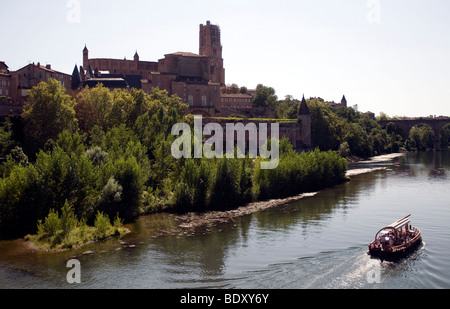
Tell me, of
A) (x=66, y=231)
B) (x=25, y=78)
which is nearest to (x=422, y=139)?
(x=25, y=78)

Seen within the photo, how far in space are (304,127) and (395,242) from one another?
44.7m

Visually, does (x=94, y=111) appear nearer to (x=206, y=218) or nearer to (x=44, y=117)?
(x=44, y=117)

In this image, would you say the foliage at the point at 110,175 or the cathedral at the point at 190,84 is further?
the cathedral at the point at 190,84

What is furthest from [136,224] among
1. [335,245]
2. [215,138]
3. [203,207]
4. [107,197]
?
[215,138]

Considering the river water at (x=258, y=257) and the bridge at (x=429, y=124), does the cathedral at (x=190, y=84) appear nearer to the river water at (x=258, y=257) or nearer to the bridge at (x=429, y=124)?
the river water at (x=258, y=257)

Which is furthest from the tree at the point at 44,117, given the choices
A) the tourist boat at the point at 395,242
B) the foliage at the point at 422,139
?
the foliage at the point at 422,139

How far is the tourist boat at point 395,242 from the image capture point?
797 inches

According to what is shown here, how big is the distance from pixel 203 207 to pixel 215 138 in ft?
77.3

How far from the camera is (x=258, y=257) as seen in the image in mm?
20516

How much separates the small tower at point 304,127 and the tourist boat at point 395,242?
4183 centimetres

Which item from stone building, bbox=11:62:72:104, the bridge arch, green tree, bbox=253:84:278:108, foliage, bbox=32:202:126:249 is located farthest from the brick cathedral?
the bridge arch

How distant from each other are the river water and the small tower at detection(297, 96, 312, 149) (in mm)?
34373

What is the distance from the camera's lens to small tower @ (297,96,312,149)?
6481 centimetres

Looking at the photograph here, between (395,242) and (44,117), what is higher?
(44,117)
